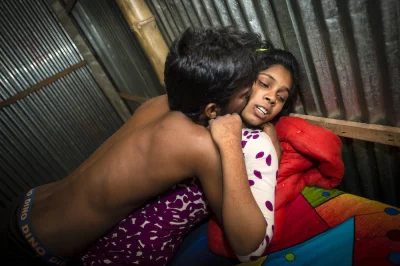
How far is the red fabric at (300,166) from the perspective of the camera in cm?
192

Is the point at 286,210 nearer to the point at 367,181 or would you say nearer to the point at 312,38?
the point at 367,181

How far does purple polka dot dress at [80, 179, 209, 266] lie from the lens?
198 centimetres

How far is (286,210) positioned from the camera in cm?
202

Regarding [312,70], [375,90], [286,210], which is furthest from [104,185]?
[375,90]

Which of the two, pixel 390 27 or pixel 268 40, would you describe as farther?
pixel 268 40

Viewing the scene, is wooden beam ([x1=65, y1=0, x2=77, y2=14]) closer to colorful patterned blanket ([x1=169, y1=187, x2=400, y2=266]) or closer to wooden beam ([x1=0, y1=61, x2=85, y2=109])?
wooden beam ([x1=0, y1=61, x2=85, y2=109])

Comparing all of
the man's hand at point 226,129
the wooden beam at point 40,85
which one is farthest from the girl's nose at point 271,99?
the wooden beam at point 40,85

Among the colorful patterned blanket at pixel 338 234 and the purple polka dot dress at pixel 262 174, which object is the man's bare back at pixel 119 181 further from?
the colorful patterned blanket at pixel 338 234

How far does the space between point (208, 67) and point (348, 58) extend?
3.25 ft

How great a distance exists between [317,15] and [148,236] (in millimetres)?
2119

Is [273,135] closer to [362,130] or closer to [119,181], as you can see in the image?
[362,130]

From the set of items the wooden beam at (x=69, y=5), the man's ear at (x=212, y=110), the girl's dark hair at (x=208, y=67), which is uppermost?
the wooden beam at (x=69, y=5)

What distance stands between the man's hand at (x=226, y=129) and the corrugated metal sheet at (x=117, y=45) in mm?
3297

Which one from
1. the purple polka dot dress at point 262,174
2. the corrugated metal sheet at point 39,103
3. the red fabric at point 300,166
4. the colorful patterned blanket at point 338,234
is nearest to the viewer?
the colorful patterned blanket at point 338,234
